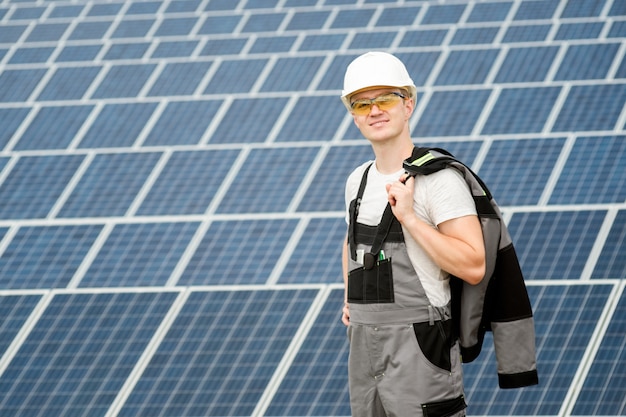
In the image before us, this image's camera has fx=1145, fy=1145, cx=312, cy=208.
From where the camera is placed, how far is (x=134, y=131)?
13.5 meters

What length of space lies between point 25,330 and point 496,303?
6532 mm

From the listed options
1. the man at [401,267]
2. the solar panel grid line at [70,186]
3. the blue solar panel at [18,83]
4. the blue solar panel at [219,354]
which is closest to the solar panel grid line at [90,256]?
the solar panel grid line at [70,186]

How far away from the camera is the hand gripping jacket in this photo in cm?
498

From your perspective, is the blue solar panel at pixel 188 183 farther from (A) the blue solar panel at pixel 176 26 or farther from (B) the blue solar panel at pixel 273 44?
(A) the blue solar panel at pixel 176 26

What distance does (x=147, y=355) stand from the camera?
10133 mm

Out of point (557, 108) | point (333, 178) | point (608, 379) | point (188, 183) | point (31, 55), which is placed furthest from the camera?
point (31, 55)

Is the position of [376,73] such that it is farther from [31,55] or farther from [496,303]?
[31,55]

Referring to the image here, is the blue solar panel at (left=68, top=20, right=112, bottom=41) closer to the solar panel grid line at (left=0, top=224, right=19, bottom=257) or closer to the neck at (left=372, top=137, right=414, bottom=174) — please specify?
the solar panel grid line at (left=0, top=224, right=19, bottom=257)

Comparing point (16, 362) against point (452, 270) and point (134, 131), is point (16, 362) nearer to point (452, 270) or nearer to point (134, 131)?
point (134, 131)

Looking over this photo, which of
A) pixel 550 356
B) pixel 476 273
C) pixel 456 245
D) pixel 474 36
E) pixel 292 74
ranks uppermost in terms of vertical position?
pixel 456 245

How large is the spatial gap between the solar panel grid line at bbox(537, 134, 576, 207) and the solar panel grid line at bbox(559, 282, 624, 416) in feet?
5.04

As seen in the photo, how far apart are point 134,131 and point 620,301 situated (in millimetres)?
6322

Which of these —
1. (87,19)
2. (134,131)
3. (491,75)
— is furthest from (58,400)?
(87,19)

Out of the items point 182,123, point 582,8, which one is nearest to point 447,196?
point 182,123
